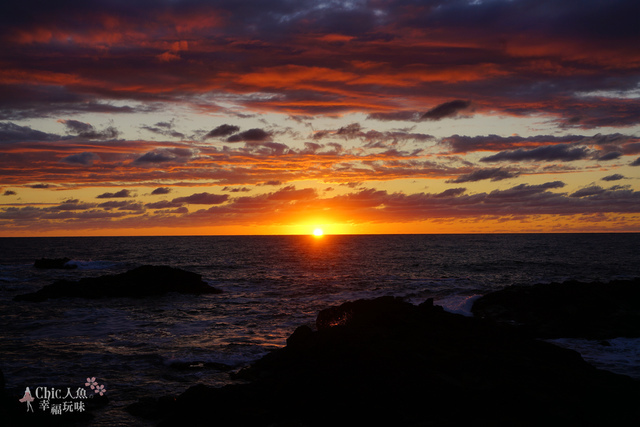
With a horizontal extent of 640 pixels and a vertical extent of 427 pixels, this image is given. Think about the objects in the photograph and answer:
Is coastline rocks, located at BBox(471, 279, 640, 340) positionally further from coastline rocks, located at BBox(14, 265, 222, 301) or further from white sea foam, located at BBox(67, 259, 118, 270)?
white sea foam, located at BBox(67, 259, 118, 270)

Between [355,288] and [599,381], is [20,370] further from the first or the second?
[355,288]

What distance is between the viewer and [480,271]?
198 ft

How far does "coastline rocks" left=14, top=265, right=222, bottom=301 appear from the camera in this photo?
35.7 meters

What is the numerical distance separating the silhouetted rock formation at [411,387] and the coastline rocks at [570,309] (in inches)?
268

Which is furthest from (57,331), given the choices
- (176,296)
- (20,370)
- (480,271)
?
(480,271)

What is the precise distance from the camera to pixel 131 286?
3862 centimetres

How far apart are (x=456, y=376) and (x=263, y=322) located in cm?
1479

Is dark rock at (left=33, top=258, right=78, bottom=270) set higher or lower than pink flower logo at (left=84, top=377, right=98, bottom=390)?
higher

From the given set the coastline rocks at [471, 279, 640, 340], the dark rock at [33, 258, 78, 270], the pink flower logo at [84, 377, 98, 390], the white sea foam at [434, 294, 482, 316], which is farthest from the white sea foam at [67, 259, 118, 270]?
the coastline rocks at [471, 279, 640, 340]

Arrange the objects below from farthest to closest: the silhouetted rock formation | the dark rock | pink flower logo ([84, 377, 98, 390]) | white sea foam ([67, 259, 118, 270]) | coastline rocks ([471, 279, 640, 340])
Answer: white sea foam ([67, 259, 118, 270])
the dark rock
coastline rocks ([471, 279, 640, 340])
pink flower logo ([84, 377, 98, 390])
the silhouetted rock formation

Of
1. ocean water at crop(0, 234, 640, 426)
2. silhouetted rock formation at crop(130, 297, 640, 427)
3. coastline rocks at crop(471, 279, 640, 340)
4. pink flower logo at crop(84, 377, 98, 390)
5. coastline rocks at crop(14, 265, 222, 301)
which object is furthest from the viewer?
coastline rocks at crop(14, 265, 222, 301)

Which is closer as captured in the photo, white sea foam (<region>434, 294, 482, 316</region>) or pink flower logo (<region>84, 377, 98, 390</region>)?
pink flower logo (<region>84, 377, 98, 390</region>)

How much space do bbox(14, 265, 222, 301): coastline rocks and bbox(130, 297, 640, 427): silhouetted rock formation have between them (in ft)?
82.1

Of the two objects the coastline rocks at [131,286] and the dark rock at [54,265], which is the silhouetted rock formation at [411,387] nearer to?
the coastline rocks at [131,286]
